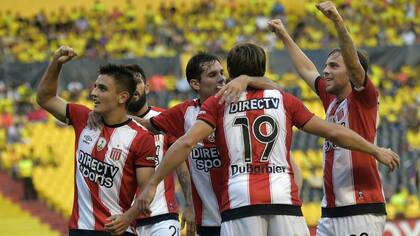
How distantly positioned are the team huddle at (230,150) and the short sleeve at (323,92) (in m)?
0.02

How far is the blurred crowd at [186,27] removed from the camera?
26422 millimetres

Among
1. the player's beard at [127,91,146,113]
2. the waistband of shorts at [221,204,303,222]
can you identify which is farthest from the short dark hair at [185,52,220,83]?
the waistband of shorts at [221,204,303,222]

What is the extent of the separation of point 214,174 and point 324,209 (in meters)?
0.92

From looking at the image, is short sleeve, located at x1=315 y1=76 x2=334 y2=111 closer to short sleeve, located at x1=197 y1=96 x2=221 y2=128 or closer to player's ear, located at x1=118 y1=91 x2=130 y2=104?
short sleeve, located at x1=197 y1=96 x2=221 y2=128

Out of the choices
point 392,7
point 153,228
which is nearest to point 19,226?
point 153,228

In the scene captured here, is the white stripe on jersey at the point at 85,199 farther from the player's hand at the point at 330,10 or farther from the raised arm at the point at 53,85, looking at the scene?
the player's hand at the point at 330,10

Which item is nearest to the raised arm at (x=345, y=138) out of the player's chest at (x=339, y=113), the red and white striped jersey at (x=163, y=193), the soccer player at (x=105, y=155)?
the player's chest at (x=339, y=113)

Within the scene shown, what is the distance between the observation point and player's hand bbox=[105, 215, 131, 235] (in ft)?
20.7

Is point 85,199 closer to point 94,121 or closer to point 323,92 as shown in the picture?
point 94,121

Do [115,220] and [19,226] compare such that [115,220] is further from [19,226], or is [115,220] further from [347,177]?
[19,226]

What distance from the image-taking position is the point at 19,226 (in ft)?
53.8

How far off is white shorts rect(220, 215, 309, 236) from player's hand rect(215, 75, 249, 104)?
2.63ft

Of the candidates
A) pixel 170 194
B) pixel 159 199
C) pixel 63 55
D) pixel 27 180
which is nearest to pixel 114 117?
pixel 63 55

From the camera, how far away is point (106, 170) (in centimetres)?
672
